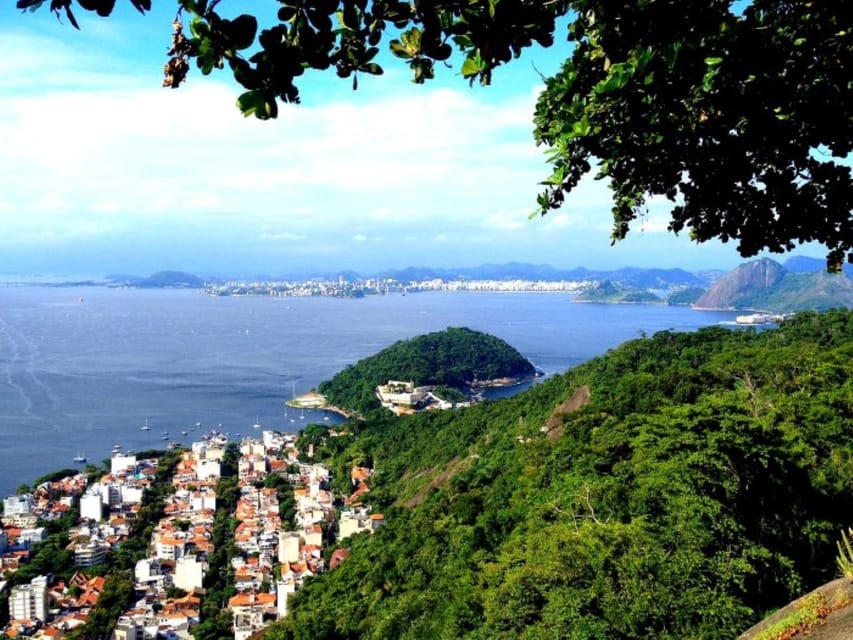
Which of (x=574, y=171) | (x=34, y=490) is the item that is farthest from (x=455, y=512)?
(x=34, y=490)

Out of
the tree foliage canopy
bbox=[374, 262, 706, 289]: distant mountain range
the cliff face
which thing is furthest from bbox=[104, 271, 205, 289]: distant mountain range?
the tree foliage canopy

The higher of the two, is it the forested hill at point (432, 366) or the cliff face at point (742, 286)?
the cliff face at point (742, 286)

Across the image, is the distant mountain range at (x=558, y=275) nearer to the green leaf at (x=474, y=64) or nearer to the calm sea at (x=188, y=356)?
the calm sea at (x=188, y=356)

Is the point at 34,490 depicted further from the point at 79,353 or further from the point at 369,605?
the point at 79,353

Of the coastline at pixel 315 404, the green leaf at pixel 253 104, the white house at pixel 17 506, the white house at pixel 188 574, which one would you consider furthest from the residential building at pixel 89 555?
the green leaf at pixel 253 104

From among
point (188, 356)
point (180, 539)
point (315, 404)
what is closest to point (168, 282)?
point (188, 356)

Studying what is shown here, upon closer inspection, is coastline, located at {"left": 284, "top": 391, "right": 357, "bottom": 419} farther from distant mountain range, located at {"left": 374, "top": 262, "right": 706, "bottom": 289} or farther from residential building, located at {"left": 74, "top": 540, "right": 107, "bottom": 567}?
distant mountain range, located at {"left": 374, "top": 262, "right": 706, "bottom": 289}
